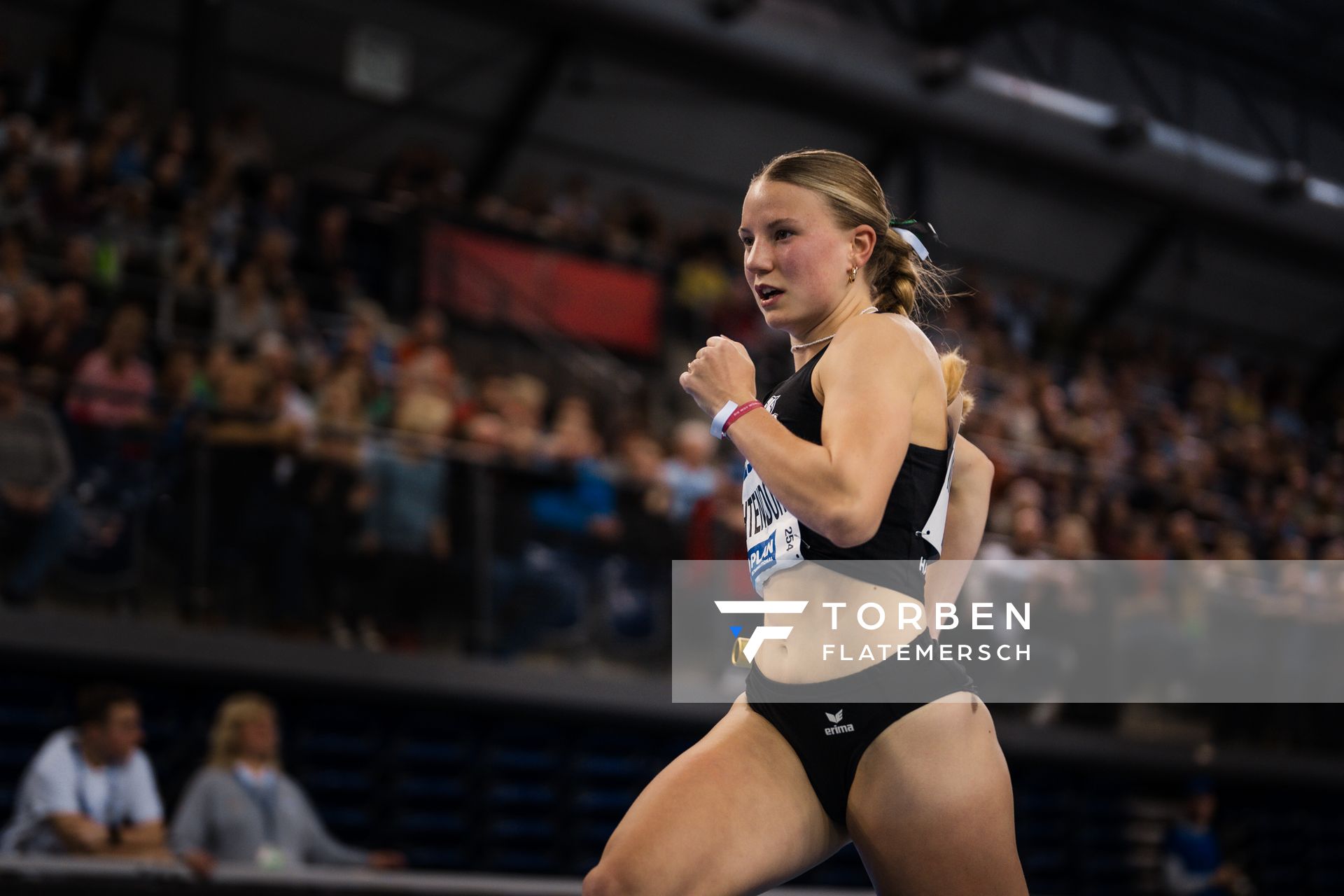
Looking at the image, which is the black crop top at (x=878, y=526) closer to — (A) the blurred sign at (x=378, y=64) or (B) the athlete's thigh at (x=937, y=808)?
(B) the athlete's thigh at (x=937, y=808)

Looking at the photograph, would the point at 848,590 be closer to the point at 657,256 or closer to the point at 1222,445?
the point at 657,256

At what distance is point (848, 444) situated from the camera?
7.21 feet

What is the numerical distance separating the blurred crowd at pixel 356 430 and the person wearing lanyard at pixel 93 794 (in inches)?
54.3

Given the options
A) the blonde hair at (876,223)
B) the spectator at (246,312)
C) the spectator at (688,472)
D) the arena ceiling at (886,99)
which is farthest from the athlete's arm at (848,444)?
the arena ceiling at (886,99)

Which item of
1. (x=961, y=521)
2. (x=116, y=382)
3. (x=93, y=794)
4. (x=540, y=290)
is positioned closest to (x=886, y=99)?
(x=540, y=290)

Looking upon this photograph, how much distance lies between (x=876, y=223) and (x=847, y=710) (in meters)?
0.84

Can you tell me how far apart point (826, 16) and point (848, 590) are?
1368 cm

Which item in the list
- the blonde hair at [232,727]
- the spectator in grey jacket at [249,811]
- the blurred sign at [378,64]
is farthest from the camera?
the blurred sign at [378,64]

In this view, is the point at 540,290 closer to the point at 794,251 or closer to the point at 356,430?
the point at 356,430

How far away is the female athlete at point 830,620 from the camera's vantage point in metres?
2.23

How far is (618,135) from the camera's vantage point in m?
17.5

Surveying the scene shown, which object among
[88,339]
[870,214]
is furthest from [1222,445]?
[870,214]

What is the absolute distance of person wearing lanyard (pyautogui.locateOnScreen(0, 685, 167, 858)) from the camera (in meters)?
5.92

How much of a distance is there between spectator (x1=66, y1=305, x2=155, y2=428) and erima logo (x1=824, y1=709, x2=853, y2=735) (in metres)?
5.80
